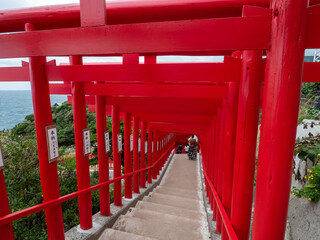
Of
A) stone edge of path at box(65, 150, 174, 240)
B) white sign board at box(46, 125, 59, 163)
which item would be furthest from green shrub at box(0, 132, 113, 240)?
white sign board at box(46, 125, 59, 163)

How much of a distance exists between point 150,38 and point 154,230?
3.26 meters

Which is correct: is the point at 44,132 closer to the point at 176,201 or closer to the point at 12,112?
the point at 176,201

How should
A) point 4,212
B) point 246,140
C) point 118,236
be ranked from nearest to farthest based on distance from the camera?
1. point 246,140
2. point 4,212
3. point 118,236

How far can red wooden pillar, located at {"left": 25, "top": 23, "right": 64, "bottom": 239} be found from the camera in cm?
269

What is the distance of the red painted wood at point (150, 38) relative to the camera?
1.38 metres

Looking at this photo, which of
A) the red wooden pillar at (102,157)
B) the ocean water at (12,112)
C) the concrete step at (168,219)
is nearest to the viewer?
the concrete step at (168,219)

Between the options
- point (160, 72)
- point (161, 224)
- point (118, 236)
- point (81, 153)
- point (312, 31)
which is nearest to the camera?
point (312, 31)

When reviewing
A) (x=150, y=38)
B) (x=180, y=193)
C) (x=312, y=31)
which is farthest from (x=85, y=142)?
(x=180, y=193)

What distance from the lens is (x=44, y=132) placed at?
277 centimetres

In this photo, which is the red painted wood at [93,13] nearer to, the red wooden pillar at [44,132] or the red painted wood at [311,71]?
the red wooden pillar at [44,132]

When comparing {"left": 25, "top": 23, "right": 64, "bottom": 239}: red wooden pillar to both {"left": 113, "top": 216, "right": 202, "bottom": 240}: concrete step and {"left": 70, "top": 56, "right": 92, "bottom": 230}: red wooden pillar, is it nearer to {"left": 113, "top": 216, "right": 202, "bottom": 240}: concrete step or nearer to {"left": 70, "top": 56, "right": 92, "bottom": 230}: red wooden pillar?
{"left": 70, "top": 56, "right": 92, "bottom": 230}: red wooden pillar

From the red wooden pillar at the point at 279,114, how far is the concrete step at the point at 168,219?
274cm

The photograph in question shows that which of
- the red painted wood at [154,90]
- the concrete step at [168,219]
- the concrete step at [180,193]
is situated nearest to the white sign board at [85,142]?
the red painted wood at [154,90]

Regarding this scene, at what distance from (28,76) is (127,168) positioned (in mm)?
3462
